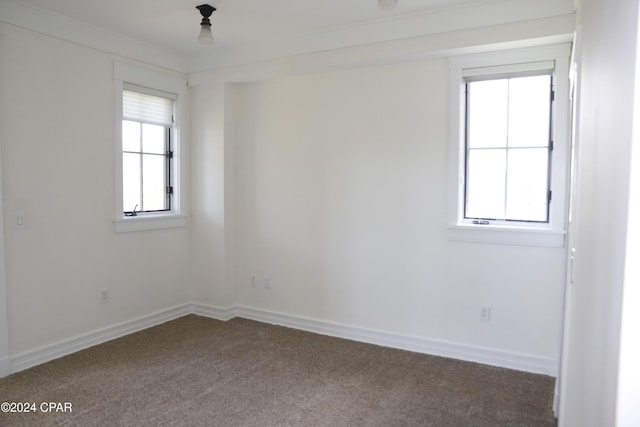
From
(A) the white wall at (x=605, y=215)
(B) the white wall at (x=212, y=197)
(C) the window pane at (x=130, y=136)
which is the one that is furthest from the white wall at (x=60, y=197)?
(A) the white wall at (x=605, y=215)

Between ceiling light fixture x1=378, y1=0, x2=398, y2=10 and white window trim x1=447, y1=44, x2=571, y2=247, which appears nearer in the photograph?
ceiling light fixture x1=378, y1=0, x2=398, y2=10

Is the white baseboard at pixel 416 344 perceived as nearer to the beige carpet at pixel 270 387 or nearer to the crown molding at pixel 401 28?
the beige carpet at pixel 270 387

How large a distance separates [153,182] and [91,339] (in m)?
1.53

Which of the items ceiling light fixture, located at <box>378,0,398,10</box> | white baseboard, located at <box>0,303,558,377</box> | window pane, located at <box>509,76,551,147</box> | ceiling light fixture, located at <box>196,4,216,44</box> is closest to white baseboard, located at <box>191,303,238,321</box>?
white baseboard, located at <box>0,303,558,377</box>

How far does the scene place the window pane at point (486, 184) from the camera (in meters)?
3.51

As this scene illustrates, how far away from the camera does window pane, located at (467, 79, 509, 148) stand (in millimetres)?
3475

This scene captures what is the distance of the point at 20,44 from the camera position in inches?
128

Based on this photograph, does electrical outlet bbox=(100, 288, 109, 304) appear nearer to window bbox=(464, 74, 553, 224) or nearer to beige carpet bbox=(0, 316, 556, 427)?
beige carpet bbox=(0, 316, 556, 427)

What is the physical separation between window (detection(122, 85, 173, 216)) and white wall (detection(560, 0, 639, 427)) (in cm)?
376

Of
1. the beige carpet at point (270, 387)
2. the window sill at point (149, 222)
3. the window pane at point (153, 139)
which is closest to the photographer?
the beige carpet at point (270, 387)

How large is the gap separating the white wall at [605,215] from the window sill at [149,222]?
3678 millimetres

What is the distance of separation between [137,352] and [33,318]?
31.7 inches

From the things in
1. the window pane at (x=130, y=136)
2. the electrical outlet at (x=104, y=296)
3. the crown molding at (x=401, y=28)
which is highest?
the crown molding at (x=401, y=28)

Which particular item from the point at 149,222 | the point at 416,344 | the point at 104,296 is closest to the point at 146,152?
the point at 149,222
